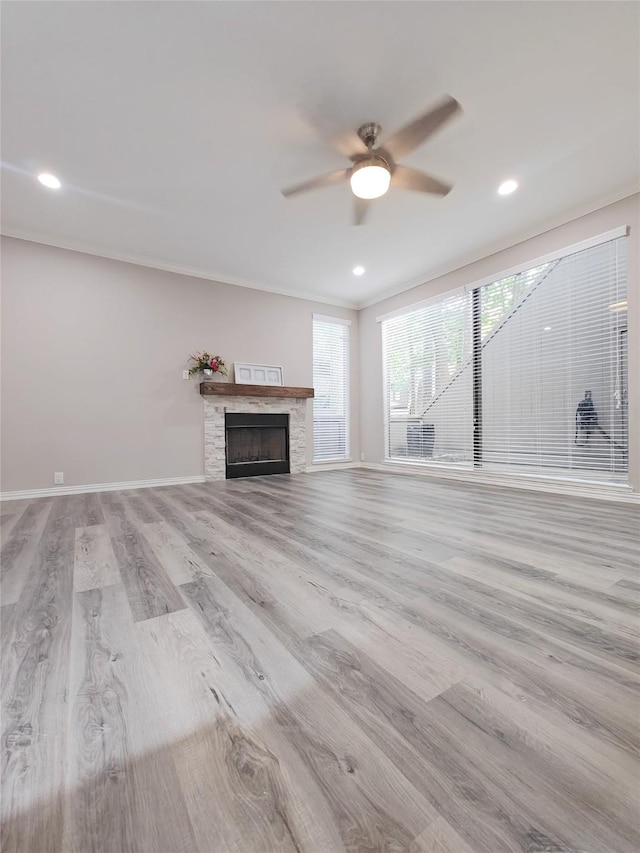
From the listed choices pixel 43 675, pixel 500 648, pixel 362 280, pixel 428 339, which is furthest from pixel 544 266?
pixel 43 675

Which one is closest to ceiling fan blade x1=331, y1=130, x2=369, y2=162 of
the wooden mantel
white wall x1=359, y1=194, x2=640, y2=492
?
white wall x1=359, y1=194, x2=640, y2=492

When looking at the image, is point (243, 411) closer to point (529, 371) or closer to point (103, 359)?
point (103, 359)

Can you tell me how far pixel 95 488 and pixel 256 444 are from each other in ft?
6.96

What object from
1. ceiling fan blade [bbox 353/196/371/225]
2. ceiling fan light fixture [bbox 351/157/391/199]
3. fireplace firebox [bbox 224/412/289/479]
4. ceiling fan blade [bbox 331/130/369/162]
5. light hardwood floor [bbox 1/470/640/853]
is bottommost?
light hardwood floor [bbox 1/470/640/853]

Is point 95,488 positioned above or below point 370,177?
below

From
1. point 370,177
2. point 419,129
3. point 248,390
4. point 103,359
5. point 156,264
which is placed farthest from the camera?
point 248,390

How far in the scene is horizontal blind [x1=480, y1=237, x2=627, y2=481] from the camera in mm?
3330

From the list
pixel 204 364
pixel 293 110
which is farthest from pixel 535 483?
pixel 204 364

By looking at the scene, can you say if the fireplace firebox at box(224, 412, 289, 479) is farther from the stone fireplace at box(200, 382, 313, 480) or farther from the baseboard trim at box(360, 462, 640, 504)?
the baseboard trim at box(360, 462, 640, 504)

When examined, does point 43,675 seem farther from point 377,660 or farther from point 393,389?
point 393,389

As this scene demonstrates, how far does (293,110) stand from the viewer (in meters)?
2.31

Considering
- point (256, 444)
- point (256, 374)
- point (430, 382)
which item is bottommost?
point (256, 444)

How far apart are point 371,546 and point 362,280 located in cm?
426

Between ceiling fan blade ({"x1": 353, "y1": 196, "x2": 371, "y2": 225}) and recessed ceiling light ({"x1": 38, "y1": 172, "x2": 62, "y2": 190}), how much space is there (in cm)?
257
